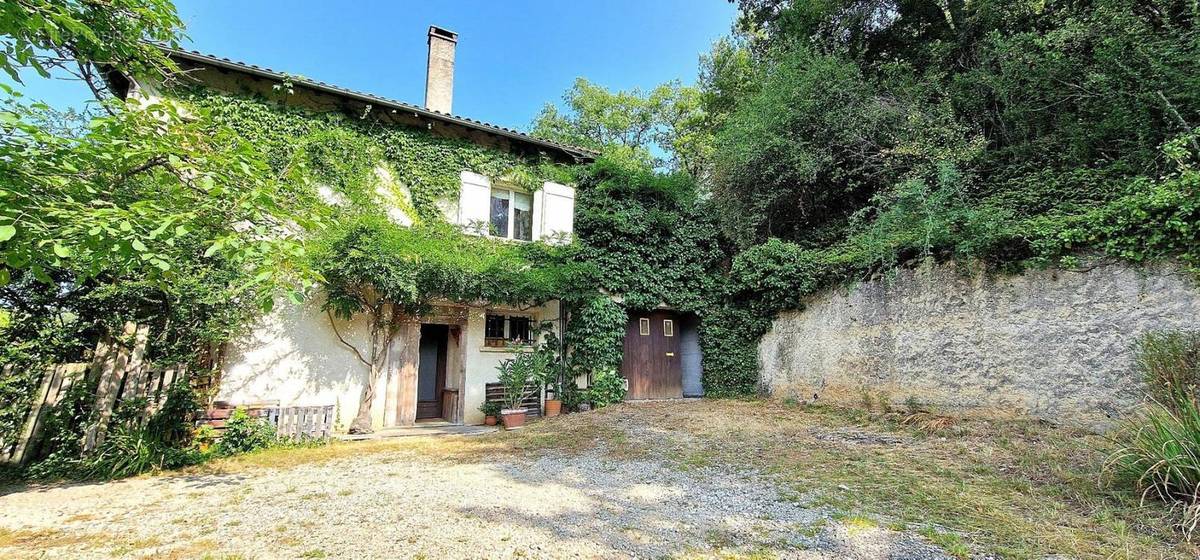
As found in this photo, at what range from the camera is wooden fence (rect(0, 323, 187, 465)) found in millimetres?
4977

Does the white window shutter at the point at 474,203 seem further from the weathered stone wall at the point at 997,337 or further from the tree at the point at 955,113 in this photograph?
the weathered stone wall at the point at 997,337

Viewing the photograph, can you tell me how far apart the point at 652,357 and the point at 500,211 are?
4514 mm

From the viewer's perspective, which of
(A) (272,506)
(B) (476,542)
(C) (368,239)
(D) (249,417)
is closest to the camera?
(B) (476,542)

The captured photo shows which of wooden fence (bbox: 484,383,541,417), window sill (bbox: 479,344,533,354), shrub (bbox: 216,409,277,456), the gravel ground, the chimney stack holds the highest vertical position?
the chimney stack

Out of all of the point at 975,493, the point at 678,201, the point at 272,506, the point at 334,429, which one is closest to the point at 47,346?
the point at 334,429

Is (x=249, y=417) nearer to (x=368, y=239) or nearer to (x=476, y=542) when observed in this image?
(x=368, y=239)

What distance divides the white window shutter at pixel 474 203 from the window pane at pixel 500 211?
0.45 m

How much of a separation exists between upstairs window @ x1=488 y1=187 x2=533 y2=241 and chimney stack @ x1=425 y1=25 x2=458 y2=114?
195cm

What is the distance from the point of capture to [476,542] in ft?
10.2

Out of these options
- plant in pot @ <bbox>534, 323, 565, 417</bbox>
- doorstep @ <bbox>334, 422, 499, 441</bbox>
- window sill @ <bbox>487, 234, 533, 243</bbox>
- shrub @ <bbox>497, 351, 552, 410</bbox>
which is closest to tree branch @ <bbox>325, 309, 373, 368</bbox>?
doorstep @ <bbox>334, 422, 499, 441</bbox>

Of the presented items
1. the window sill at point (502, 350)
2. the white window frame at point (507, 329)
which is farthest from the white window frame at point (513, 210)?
the window sill at point (502, 350)

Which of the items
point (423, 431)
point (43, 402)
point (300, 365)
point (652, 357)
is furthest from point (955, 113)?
point (43, 402)

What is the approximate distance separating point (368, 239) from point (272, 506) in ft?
13.0

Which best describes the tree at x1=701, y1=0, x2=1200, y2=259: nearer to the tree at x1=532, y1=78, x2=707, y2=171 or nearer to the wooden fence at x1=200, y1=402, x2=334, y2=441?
the tree at x1=532, y1=78, x2=707, y2=171
